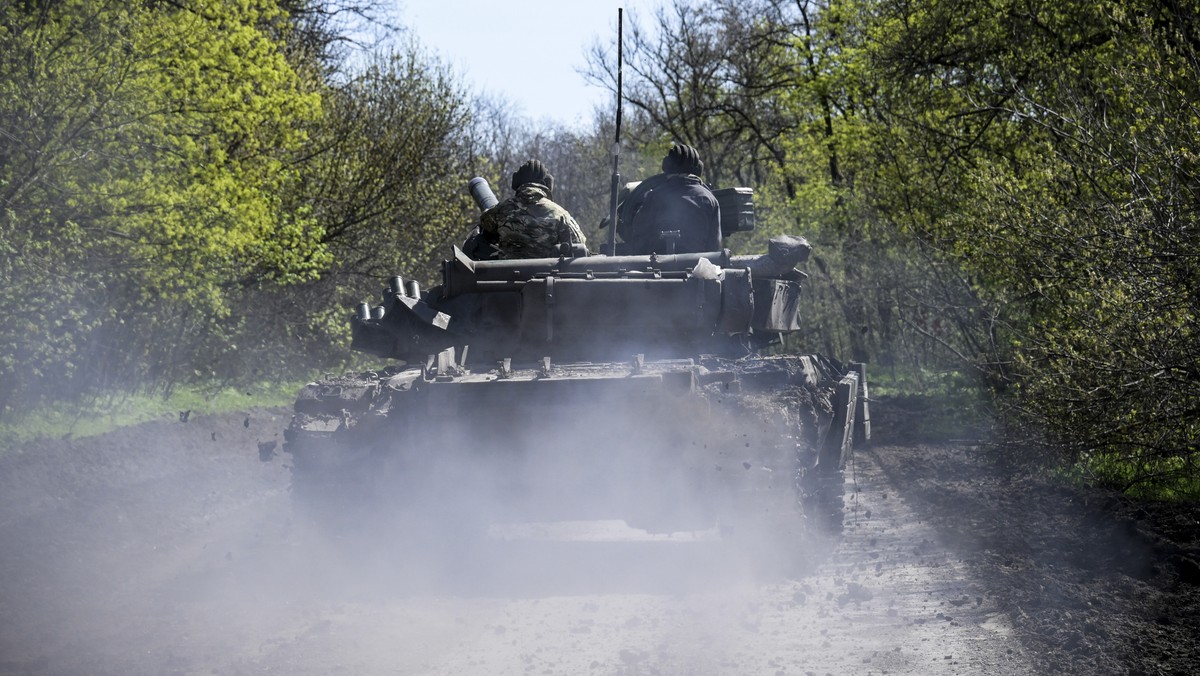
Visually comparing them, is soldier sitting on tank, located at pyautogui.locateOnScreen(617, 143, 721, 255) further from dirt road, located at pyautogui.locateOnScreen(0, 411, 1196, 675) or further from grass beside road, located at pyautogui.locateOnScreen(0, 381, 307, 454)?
grass beside road, located at pyautogui.locateOnScreen(0, 381, 307, 454)

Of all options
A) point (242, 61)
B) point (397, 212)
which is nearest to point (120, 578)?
point (242, 61)

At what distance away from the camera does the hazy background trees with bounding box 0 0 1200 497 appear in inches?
352

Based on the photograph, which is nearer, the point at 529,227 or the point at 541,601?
the point at 541,601

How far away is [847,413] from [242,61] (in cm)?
1234

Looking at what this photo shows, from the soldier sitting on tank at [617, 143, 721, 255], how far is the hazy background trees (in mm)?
2364

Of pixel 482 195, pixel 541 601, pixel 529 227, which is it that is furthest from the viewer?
pixel 482 195

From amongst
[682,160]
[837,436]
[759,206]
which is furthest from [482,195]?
[759,206]

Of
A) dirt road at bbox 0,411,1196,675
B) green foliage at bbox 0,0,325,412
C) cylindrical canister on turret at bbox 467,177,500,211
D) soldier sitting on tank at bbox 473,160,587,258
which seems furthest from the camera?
green foliage at bbox 0,0,325,412

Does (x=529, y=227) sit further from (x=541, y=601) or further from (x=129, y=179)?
(x=129, y=179)

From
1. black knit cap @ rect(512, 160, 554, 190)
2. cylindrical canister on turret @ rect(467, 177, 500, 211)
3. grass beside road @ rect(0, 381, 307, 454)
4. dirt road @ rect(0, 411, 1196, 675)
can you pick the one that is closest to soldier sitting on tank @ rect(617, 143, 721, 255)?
black knit cap @ rect(512, 160, 554, 190)

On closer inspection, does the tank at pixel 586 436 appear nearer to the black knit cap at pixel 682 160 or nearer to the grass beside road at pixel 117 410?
the black knit cap at pixel 682 160

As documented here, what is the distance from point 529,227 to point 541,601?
353 cm

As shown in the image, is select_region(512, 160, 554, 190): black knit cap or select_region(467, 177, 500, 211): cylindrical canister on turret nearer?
select_region(512, 160, 554, 190): black knit cap

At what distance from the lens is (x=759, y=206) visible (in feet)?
103
